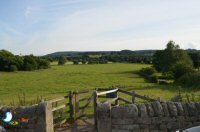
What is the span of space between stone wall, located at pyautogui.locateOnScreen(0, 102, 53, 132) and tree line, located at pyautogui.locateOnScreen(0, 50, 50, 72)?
62016mm

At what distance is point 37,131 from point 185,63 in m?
37.3

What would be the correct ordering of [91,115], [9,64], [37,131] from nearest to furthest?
[37,131]
[91,115]
[9,64]

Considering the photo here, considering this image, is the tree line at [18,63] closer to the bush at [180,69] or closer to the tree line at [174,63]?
the tree line at [174,63]

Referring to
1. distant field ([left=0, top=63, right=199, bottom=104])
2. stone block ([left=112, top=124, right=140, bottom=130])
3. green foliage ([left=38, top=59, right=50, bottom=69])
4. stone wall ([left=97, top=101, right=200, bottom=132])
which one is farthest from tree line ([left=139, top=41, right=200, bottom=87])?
stone block ([left=112, top=124, right=140, bottom=130])

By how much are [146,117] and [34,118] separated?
306 centimetres

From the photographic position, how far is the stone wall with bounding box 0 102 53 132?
861cm

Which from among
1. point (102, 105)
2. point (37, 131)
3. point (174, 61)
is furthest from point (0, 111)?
point (174, 61)

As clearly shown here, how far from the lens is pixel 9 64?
70500 mm

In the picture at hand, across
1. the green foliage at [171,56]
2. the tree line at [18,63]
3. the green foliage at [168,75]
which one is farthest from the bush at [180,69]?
the tree line at [18,63]

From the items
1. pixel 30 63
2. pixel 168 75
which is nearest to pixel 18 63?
pixel 30 63

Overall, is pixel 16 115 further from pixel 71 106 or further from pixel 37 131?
pixel 71 106

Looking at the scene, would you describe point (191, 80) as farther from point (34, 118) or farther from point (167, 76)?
point (34, 118)

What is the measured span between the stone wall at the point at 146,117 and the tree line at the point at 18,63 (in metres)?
63.6

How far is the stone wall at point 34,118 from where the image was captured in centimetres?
861
